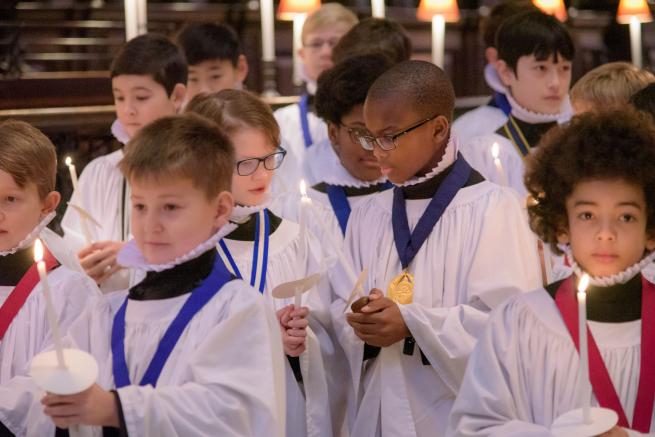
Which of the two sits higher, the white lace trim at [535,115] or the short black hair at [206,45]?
the short black hair at [206,45]

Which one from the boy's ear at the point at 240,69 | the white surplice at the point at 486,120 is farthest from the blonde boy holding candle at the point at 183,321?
the boy's ear at the point at 240,69

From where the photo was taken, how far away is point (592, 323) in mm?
3307

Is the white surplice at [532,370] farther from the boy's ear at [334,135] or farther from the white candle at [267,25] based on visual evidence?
the white candle at [267,25]

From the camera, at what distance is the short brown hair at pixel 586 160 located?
333cm

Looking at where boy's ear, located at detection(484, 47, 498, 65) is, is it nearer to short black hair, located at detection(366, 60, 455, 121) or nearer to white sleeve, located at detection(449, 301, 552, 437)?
short black hair, located at detection(366, 60, 455, 121)

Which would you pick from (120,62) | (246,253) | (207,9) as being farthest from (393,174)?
(207,9)

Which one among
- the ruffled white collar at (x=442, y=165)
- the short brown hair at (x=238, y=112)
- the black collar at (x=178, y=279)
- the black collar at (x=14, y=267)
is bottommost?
the black collar at (x=14, y=267)

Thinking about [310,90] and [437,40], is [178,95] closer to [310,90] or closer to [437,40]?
[310,90]

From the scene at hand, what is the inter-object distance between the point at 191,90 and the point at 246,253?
8.80 ft

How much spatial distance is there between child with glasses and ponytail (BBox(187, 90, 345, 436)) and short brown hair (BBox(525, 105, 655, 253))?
1012 mm

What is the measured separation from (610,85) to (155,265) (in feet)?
9.50

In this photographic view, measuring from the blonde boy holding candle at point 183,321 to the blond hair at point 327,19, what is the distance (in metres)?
4.05

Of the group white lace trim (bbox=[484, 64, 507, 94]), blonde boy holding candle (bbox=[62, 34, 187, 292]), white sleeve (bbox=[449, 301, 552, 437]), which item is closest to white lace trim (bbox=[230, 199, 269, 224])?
blonde boy holding candle (bbox=[62, 34, 187, 292])

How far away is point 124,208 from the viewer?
5.57 m
